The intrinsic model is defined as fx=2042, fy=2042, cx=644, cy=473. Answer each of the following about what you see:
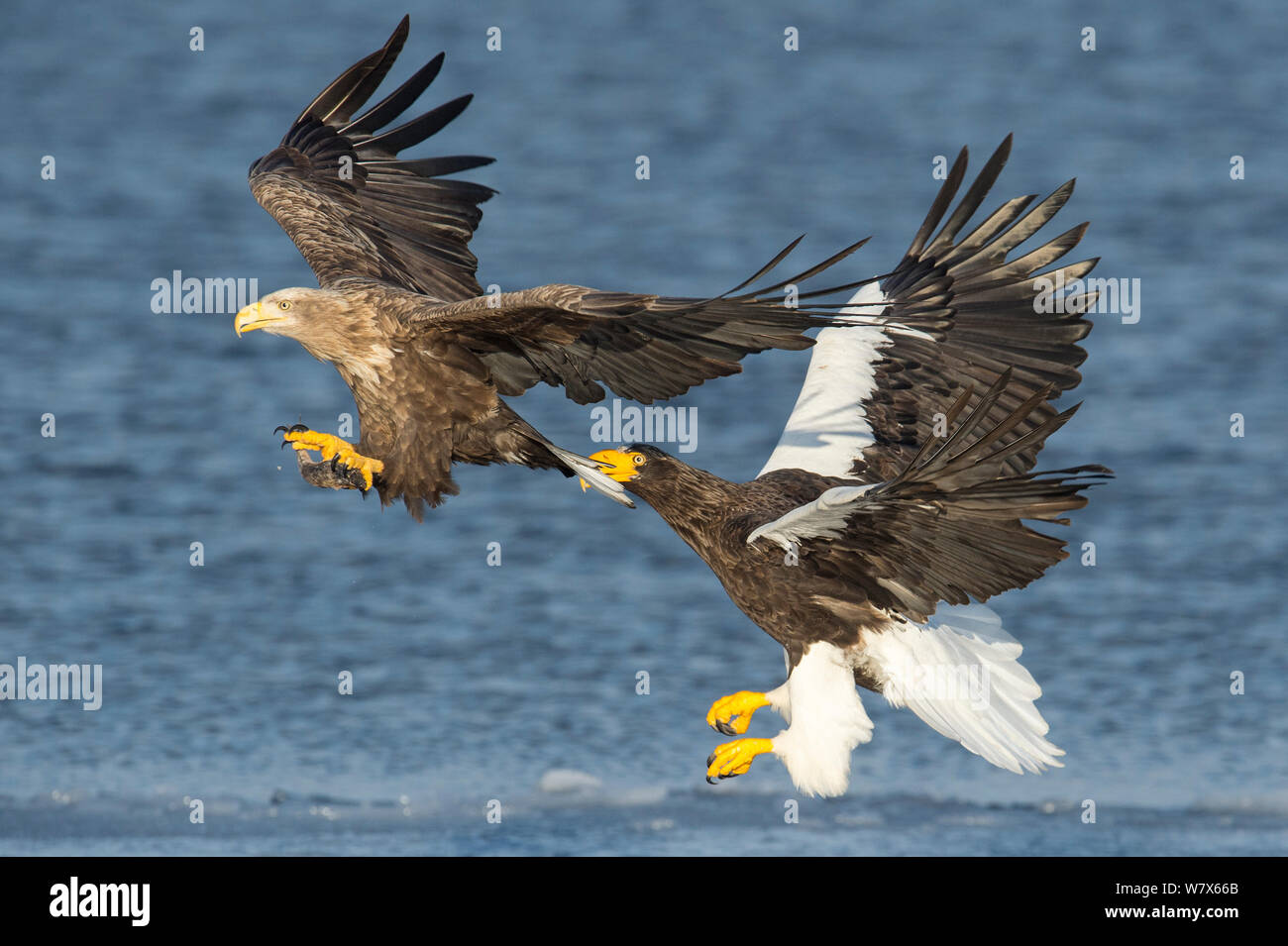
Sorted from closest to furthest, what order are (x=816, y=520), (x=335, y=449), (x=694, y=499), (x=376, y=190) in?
(x=816, y=520) < (x=335, y=449) < (x=694, y=499) < (x=376, y=190)

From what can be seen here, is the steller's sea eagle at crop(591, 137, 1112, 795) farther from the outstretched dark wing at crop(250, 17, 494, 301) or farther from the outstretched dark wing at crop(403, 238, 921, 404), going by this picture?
the outstretched dark wing at crop(250, 17, 494, 301)

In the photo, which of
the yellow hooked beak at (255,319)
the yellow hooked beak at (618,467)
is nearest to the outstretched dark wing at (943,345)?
the yellow hooked beak at (618,467)

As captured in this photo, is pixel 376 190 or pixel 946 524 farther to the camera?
pixel 376 190

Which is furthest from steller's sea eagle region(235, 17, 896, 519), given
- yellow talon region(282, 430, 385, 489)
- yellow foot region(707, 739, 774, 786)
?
yellow foot region(707, 739, 774, 786)

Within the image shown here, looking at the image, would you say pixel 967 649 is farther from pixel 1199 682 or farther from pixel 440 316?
pixel 1199 682

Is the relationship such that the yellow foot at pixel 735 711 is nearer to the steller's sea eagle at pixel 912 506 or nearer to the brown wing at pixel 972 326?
the steller's sea eagle at pixel 912 506

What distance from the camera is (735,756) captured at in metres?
6.94

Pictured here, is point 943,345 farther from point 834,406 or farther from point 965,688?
point 965,688

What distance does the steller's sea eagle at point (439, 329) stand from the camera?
6.32 m

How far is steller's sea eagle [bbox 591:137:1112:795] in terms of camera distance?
20.5 feet

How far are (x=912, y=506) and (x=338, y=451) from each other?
2025mm

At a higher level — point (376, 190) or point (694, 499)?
point (376, 190)

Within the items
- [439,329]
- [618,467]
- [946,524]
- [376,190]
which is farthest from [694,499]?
[376,190]

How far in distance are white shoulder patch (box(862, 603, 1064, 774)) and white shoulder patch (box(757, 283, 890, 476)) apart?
2.54 feet
